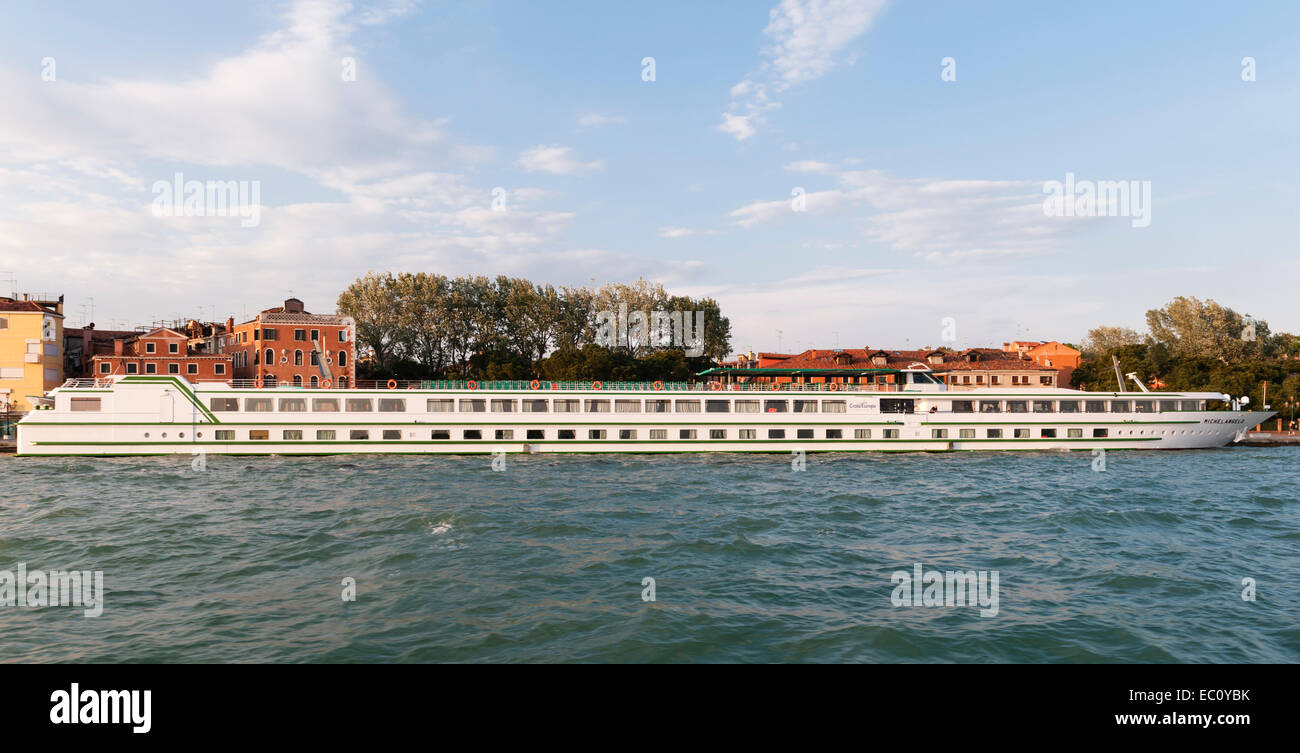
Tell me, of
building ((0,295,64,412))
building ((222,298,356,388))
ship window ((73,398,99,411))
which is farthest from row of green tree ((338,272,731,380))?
ship window ((73,398,99,411))

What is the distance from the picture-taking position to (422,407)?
43.3 metres

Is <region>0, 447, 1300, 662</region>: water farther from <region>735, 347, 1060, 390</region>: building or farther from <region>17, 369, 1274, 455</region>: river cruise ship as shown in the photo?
<region>735, 347, 1060, 390</region>: building

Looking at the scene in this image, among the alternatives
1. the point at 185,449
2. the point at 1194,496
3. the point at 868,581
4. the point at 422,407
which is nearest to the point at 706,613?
the point at 868,581

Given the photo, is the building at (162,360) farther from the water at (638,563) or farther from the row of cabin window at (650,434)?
the water at (638,563)

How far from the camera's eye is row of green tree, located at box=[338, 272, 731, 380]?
81.8m

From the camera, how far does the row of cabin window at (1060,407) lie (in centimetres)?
4709

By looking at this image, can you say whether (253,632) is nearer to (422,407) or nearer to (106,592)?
(106,592)

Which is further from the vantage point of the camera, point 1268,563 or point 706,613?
point 1268,563

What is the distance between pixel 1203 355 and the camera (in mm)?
82875

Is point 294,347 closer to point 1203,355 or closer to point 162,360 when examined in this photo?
point 162,360

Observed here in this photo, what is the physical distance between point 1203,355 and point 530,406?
82249 millimetres
